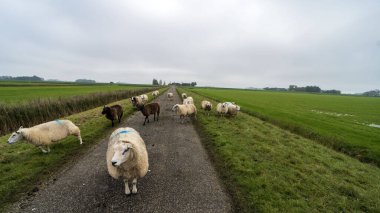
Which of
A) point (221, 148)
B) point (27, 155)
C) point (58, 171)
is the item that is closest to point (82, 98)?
point (27, 155)

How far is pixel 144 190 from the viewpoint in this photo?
578 centimetres

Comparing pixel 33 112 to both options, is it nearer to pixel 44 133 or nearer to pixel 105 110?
pixel 105 110

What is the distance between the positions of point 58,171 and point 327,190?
9.23 m

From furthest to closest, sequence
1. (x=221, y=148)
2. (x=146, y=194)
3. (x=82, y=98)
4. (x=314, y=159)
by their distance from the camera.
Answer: (x=82, y=98), (x=221, y=148), (x=314, y=159), (x=146, y=194)

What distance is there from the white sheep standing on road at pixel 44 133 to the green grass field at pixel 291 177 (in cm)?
708

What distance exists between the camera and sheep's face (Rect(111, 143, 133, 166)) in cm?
472

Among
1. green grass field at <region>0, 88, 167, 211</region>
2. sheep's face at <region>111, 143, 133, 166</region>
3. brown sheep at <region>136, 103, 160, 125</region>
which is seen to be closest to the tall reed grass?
green grass field at <region>0, 88, 167, 211</region>

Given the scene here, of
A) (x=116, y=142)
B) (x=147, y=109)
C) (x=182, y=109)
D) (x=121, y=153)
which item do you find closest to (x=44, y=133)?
(x=116, y=142)

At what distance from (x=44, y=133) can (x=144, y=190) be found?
19.1 ft

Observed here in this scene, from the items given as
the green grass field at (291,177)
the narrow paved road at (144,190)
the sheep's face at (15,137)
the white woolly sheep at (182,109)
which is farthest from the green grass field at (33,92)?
the green grass field at (291,177)

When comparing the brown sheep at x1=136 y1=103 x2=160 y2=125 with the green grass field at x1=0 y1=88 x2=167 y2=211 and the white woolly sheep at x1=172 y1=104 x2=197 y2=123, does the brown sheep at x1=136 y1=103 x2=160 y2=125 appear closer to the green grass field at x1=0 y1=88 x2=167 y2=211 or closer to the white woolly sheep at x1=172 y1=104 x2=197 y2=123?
the white woolly sheep at x1=172 y1=104 x2=197 y2=123

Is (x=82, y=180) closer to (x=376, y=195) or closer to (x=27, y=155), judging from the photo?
(x=27, y=155)

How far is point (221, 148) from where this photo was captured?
9438 millimetres

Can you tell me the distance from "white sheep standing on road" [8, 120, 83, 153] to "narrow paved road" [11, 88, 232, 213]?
5.66 ft
